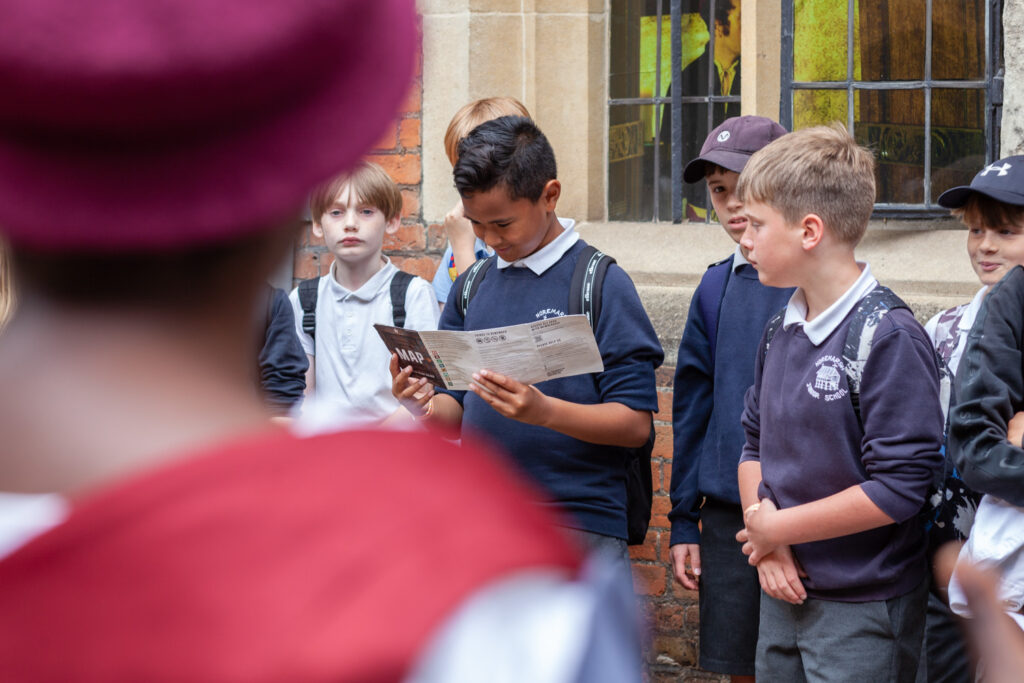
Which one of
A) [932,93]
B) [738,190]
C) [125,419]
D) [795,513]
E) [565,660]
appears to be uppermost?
[932,93]

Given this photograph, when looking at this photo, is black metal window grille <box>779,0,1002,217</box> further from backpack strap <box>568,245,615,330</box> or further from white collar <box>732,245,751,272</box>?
backpack strap <box>568,245,615,330</box>

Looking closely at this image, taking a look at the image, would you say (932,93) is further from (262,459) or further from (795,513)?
(262,459)

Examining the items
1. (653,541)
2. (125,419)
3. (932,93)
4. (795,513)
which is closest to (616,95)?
(932,93)

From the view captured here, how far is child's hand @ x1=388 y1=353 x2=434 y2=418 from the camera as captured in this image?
292 cm

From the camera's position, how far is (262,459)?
560 mm

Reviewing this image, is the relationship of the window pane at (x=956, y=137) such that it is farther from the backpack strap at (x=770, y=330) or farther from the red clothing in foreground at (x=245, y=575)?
the red clothing in foreground at (x=245, y=575)

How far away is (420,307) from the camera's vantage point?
11.8 feet

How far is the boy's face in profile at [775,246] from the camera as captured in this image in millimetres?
2602

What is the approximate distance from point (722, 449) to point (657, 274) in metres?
1.26

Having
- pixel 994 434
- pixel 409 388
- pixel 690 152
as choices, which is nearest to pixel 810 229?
pixel 994 434

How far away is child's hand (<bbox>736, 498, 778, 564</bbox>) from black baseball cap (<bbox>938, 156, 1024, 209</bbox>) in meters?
0.99

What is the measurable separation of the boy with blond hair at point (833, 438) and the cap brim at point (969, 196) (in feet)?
1.35

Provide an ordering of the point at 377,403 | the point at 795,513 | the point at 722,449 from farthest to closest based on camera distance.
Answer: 1. the point at 377,403
2. the point at 722,449
3. the point at 795,513

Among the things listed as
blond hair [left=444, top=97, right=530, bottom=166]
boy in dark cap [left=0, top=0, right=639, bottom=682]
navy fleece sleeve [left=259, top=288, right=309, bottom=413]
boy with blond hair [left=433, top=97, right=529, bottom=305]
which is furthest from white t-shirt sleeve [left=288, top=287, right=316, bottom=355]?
boy in dark cap [left=0, top=0, right=639, bottom=682]
